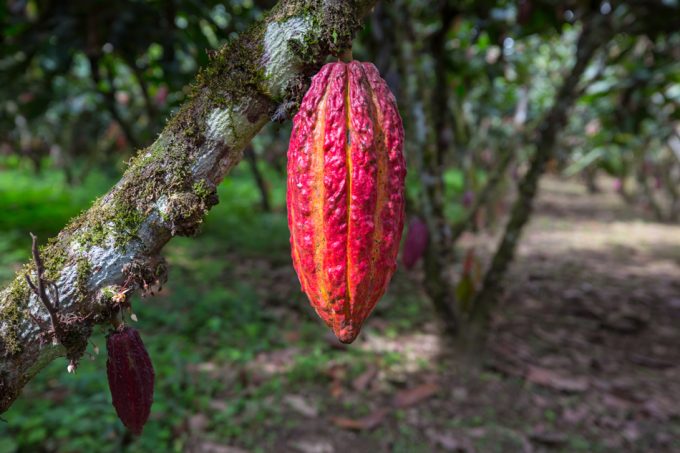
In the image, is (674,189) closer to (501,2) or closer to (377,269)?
(501,2)

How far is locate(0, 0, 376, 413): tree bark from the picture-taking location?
1.76 ft

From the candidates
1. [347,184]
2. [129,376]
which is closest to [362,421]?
[129,376]

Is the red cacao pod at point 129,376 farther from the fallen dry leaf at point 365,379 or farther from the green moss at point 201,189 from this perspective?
the fallen dry leaf at point 365,379

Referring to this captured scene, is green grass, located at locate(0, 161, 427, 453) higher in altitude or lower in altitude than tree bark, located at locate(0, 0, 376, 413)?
lower

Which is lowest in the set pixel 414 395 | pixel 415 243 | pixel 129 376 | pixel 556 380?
pixel 556 380

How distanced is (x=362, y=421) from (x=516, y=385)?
767 millimetres

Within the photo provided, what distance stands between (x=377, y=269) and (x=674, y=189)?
7.51m

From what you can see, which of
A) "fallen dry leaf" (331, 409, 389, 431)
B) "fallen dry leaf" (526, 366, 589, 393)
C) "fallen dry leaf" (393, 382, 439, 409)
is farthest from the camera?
"fallen dry leaf" (526, 366, 589, 393)

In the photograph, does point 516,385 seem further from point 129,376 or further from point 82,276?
point 82,276

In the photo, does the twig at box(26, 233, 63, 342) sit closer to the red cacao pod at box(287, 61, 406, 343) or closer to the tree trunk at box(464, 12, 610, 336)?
the red cacao pod at box(287, 61, 406, 343)

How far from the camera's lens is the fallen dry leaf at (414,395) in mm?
2184

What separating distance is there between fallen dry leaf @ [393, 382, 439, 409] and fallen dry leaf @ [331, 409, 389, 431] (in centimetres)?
11

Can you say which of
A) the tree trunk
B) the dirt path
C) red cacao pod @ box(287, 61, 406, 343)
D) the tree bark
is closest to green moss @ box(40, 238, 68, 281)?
the tree bark

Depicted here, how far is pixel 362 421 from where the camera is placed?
6.69 feet
